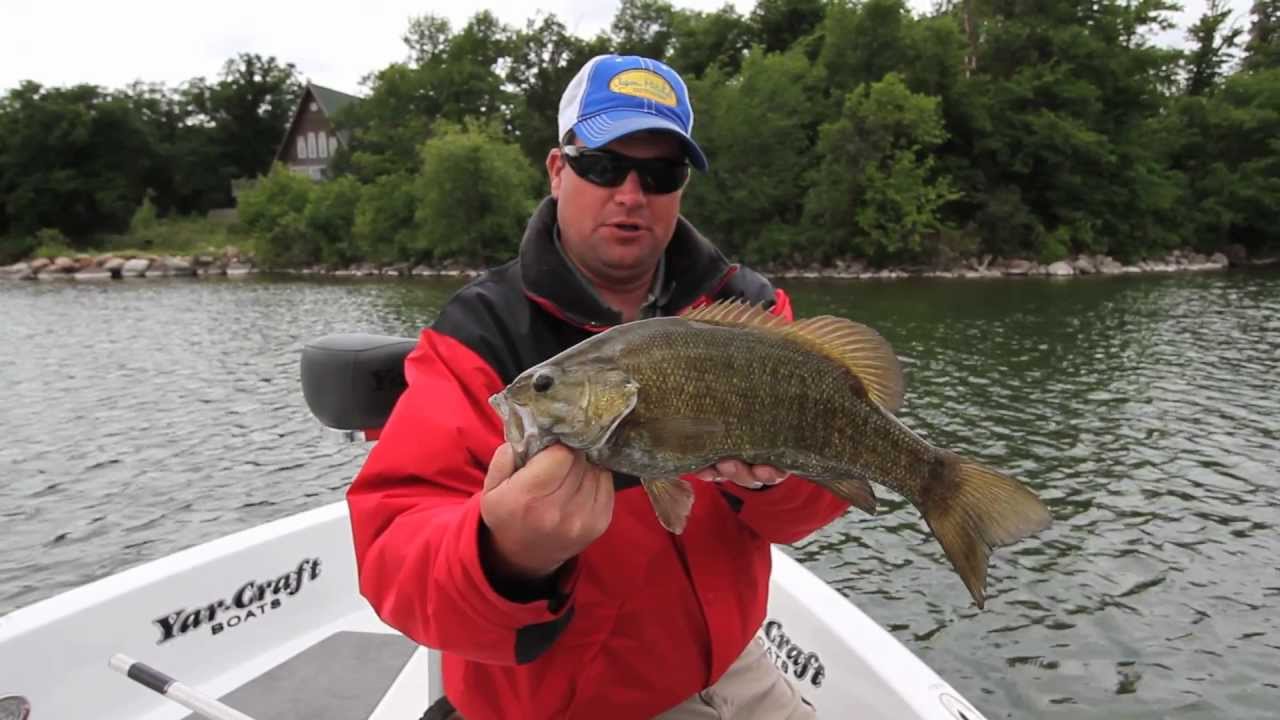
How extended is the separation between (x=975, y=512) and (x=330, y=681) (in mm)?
3921

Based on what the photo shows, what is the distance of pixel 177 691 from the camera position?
3529mm

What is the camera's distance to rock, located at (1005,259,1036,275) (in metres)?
44.4

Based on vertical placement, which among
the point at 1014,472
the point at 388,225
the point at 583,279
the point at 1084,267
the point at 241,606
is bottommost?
the point at 1014,472

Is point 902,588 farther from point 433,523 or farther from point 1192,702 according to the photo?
point 433,523

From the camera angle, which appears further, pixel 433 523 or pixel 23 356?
pixel 23 356

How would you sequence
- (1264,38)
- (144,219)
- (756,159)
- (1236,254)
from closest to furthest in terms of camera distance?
(1236,254) → (756,159) → (1264,38) → (144,219)

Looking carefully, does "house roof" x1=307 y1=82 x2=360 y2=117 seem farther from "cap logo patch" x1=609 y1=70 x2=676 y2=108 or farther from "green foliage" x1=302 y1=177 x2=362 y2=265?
"cap logo patch" x1=609 y1=70 x2=676 y2=108

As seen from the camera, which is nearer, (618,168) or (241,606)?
(618,168)

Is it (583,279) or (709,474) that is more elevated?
(583,279)

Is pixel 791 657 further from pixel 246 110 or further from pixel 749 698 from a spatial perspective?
pixel 246 110

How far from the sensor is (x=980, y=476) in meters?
2.35

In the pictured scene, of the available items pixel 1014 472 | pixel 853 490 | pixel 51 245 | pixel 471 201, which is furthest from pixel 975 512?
pixel 51 245

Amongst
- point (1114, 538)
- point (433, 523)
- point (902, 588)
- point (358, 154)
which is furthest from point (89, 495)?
point (358, 154)

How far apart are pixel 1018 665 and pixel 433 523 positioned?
7.54 metres
